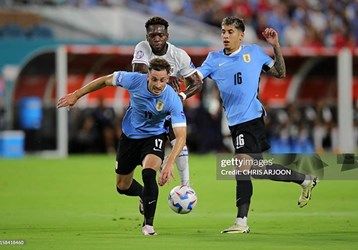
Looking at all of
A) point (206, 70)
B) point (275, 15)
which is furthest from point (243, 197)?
point (275, 15)

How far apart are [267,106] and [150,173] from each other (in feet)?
66.8

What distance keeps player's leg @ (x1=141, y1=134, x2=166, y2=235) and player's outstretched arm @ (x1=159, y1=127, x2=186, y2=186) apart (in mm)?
482

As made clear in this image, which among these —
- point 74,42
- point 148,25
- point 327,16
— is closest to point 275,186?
point 148,25

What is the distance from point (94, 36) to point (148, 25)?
20.2m

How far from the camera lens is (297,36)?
112ft

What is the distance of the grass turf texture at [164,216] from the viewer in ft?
35.8

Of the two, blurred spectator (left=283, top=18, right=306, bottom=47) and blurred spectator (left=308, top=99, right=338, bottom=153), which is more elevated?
blurred spectator (left=283, top=18, right=306, bottom=47)

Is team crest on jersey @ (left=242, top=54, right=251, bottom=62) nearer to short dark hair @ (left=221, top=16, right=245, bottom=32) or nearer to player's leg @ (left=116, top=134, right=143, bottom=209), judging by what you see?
short dark hair @ (left=221, top=16, right=245, bottom=32)

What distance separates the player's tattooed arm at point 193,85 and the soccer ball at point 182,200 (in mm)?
1324

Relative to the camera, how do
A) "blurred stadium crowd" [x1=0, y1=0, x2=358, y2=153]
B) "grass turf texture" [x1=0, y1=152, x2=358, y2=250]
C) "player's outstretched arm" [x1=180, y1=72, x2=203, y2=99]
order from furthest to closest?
"blurred stadium crowd" [x1=0, y1=0, x2=358, y2=153]
"player's outstretched arm" [x1=180, y1=72, x2=203, y2=99]
"grass turf texture" [x1=0, y1=152, x2=358, y2=250]

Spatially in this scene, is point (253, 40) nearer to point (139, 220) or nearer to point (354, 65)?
point (354, 65)

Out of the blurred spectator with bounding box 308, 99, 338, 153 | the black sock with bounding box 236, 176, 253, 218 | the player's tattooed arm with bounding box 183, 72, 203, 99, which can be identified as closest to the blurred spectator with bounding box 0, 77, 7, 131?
the blurred spectator with bounding box 308, 99, 338, 153

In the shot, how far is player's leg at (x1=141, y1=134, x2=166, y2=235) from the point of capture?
11.5 m

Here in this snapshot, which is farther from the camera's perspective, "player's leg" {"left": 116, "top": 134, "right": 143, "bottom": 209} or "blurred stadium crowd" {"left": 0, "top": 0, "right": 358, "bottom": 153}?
"blurred stadium crowd" {"left": 0, "top": 0, "right": 358, "bottom": 153}
